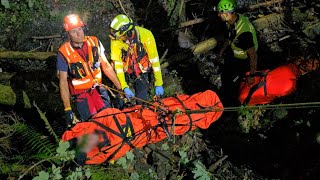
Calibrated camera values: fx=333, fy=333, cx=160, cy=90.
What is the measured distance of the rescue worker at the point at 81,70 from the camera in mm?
4258

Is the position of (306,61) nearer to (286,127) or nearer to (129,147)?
(286,127)

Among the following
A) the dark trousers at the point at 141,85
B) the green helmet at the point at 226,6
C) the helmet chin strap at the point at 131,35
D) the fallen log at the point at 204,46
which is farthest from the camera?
the fallen log at the point at 204,46

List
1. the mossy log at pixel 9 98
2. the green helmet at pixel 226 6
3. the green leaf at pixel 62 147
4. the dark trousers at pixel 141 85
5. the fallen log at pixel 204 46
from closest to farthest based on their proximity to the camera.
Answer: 1. the green leaf at pixel 62 147
2. the green helmet at pixel 226 6
3. the mossy log at pixel 9 98
4. the dark trousers at pixel 141 85
5. the fallen log at pixel 204 46

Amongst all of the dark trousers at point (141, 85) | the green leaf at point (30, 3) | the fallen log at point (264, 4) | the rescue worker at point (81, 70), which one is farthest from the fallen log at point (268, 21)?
the green leaf at point (30, 3)

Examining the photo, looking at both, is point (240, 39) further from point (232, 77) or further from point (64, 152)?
point (64, 152)

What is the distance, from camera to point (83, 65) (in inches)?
172

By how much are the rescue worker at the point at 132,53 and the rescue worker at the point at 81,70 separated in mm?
212

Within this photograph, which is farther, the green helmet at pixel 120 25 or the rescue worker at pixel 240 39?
the rescue worker at pixel 240 39

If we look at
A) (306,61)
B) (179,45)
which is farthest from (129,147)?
(179,45)

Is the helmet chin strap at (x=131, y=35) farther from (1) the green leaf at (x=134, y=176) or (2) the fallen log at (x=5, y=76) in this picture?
(2) the fallen log at (x=5, y=76)

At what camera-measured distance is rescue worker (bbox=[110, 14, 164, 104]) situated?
14.6 ft

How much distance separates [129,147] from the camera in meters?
4.36

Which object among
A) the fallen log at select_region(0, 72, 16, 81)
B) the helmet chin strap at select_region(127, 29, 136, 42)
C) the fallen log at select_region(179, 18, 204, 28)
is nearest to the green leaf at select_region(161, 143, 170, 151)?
the helmet chin strap at select_region(127, 29, 136, 42)

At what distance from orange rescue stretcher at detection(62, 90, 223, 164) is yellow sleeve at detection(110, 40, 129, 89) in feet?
1.84
